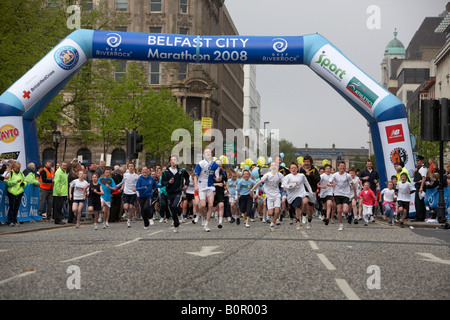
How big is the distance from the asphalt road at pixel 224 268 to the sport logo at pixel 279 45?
31.2 feet

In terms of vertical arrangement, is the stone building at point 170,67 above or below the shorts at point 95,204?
above

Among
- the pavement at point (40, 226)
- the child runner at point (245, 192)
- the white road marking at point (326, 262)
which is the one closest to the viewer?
the white road marking at point (326, 262)

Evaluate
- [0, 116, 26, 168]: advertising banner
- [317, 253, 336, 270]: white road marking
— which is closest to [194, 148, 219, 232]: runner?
[0, 116, 26, 168]: advertising banner

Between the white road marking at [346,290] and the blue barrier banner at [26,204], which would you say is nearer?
the white road marking at [346,290]

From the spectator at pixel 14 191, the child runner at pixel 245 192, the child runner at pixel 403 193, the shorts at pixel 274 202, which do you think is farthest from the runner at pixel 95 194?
the child runner at pixel 403 193

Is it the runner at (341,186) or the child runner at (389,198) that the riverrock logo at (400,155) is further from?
the runner at (341,186)

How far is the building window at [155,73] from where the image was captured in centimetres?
6831

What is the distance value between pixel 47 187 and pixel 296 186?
902cm

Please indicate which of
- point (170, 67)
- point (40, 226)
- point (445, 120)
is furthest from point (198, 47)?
point (170, 67)

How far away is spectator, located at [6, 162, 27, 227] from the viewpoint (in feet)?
61.8

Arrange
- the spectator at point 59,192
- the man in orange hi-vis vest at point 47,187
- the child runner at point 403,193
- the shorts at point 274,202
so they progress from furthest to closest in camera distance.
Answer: the man in orange hi-vis vest at point 47,187 < the spectator at point 59,192 < the child runner at point 403,193 < the shorts at point 274,202

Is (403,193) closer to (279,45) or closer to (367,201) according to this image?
(367,201)
